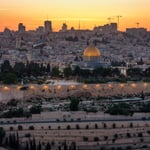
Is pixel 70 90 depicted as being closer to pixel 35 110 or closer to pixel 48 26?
pixel 35 110

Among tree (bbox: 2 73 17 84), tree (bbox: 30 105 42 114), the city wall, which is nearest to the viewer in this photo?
tree (bbox: 30 105 42 114)

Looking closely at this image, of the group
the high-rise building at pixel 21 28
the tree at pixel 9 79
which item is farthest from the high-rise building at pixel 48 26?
the tree at pixel 9 79

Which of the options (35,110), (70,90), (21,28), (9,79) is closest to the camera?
(35,110)

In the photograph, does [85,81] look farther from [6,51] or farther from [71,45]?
[71,45]

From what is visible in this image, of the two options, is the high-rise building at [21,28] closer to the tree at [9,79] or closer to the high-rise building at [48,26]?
the high-rise building at [48,26]

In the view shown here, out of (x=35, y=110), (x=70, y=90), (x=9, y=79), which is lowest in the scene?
(x=35, y=110)

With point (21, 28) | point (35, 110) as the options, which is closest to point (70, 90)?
point (35, 110)

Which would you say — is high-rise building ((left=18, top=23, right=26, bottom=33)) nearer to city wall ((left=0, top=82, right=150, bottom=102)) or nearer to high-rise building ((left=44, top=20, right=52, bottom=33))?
high-rise building ((left=44, top=20, right=52, bottom=33))

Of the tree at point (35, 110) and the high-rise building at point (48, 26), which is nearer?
the tree at point (35, 110)

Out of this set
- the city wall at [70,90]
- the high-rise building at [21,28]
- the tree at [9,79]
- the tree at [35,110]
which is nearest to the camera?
the tree at [35,110]

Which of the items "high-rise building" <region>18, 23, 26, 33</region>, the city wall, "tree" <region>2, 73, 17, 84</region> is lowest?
the city wall

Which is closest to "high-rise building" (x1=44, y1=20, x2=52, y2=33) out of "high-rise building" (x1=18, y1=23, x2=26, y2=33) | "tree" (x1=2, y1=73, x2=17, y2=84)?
"high-rise building" (x1=18, y1=23, x2=26, y2=33)
